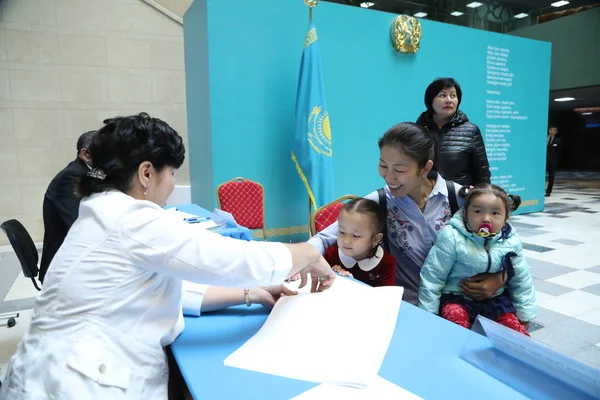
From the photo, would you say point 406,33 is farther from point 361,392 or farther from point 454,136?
point 361,392

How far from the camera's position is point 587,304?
9.71 ft

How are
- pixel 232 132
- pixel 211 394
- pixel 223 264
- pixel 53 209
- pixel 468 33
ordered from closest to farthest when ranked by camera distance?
pixel 211 394 < pixel 223 264 < pixel 53 209 < pixel 232 132 < pixel 468 33

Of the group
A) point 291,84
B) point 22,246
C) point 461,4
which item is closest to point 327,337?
point 22,246

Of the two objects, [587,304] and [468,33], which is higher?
[468,33]

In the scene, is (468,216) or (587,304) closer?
(468,216)

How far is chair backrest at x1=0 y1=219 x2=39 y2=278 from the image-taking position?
203 centimetres

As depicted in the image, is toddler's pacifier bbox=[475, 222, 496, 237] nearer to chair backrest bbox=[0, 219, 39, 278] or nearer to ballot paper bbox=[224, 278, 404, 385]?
ballot paper bbox=[224, 278, 404, 385]

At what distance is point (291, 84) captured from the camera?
4.38 m

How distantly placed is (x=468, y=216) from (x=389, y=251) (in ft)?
1.21

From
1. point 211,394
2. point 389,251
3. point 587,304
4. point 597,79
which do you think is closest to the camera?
point 211,394

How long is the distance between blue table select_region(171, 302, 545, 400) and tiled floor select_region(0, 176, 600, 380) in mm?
820

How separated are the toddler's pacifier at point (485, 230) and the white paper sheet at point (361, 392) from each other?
0.89m

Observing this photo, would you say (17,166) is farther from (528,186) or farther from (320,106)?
(528,186)

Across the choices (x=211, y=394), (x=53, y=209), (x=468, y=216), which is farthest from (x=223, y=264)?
(x=53, y=209)
